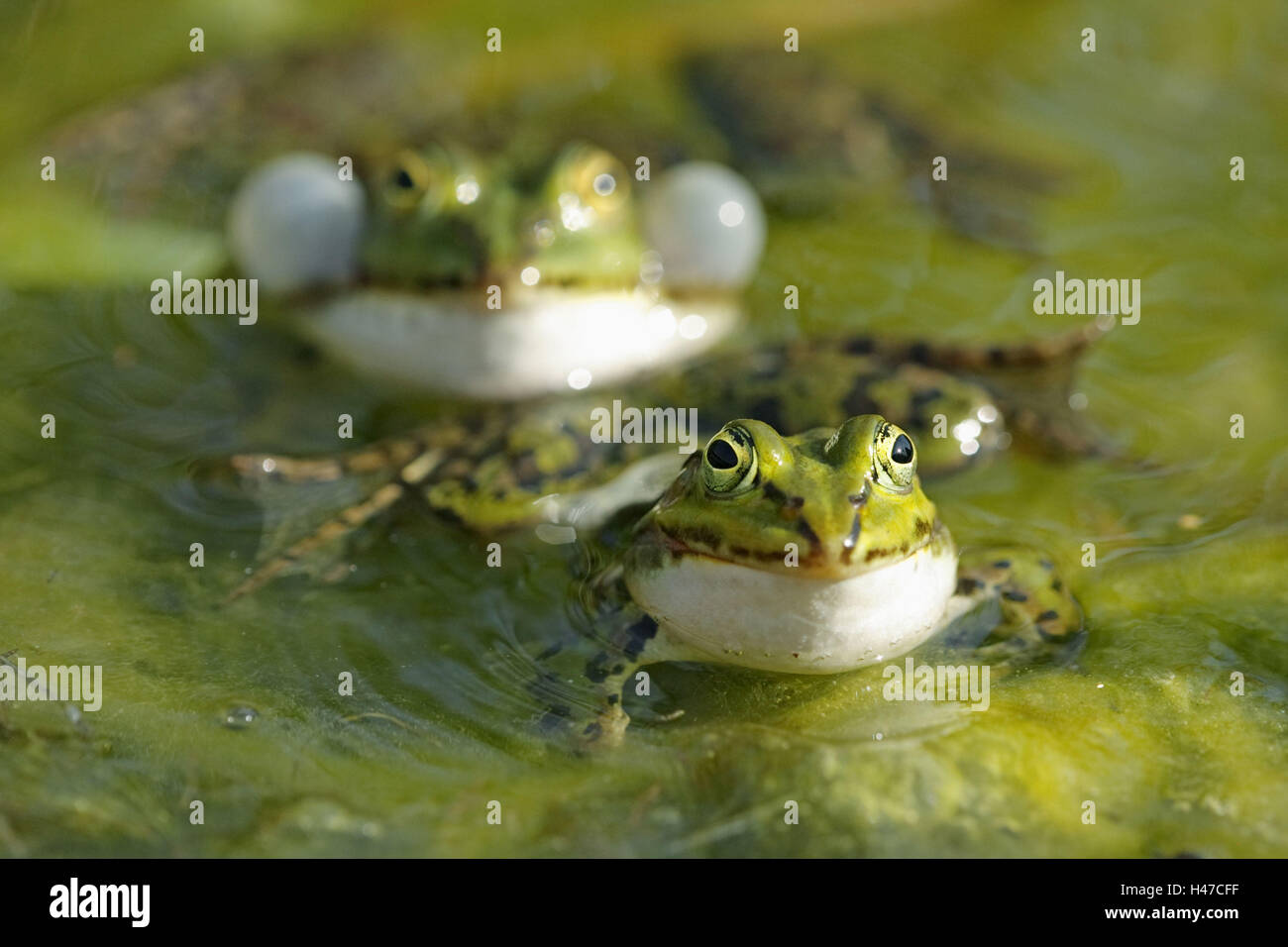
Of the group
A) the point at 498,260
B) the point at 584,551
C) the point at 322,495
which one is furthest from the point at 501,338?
the point at 584,551

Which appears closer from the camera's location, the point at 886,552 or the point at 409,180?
the point at 886,552

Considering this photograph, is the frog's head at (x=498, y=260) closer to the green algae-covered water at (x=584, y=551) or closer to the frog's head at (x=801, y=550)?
the green algae-covered water at (x=584, y=551)

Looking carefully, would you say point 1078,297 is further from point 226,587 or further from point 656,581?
point 226,587

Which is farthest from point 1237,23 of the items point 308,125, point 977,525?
Answer: point 308,125

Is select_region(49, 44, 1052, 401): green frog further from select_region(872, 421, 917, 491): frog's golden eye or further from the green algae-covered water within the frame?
select_region(872, 421, 917, 491): frog's golden eye

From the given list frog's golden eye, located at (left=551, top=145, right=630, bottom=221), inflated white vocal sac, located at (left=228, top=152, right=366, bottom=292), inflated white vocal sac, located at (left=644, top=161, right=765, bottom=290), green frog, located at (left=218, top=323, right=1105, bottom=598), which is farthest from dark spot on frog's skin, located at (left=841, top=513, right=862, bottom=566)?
inflated white vocal sac, located at (left=228, top=152, right=366, bottom=292)

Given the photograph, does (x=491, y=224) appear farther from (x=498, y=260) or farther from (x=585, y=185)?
(x=585, y=185)
